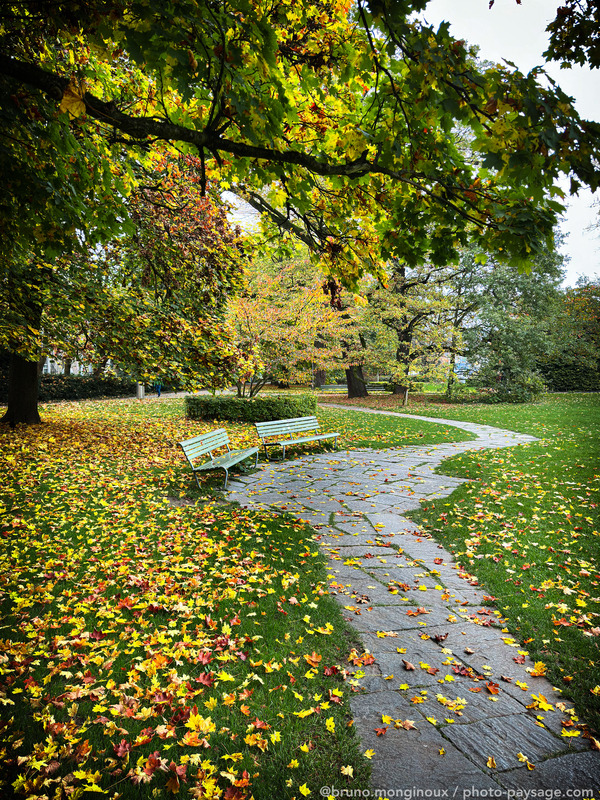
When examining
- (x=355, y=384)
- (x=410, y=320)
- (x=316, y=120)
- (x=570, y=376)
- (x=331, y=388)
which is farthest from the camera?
(x=331, y=388)

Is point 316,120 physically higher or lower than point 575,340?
lower

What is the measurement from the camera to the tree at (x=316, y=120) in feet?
7.86

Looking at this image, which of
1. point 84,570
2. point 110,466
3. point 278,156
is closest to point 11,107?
point 278,156

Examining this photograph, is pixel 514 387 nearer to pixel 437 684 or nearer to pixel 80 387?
pixel 437 684

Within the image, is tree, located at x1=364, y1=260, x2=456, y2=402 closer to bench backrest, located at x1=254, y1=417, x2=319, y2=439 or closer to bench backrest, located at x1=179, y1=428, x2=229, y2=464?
bench backrest, located at x1=254, y1=417, x2=319, y2=439

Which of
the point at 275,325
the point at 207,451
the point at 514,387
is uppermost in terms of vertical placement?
the point at 275,325

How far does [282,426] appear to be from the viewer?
29.0ft

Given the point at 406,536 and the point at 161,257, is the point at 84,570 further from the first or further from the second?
the point at 161,257

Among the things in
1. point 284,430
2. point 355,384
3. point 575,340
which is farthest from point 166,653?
point 575,340

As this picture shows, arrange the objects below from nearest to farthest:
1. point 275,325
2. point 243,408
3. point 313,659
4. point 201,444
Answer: point 313,659, point 201,444, point 275,325, point 243,408

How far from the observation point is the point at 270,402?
13000mm

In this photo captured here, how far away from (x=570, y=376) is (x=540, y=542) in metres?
26.9

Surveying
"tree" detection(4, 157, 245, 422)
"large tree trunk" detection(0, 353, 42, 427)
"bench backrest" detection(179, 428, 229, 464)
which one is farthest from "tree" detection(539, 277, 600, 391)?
"large tree trunk" detection(0, 353, 42, 427)

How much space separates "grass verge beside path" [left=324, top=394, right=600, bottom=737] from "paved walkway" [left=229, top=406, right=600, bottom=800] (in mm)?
177
